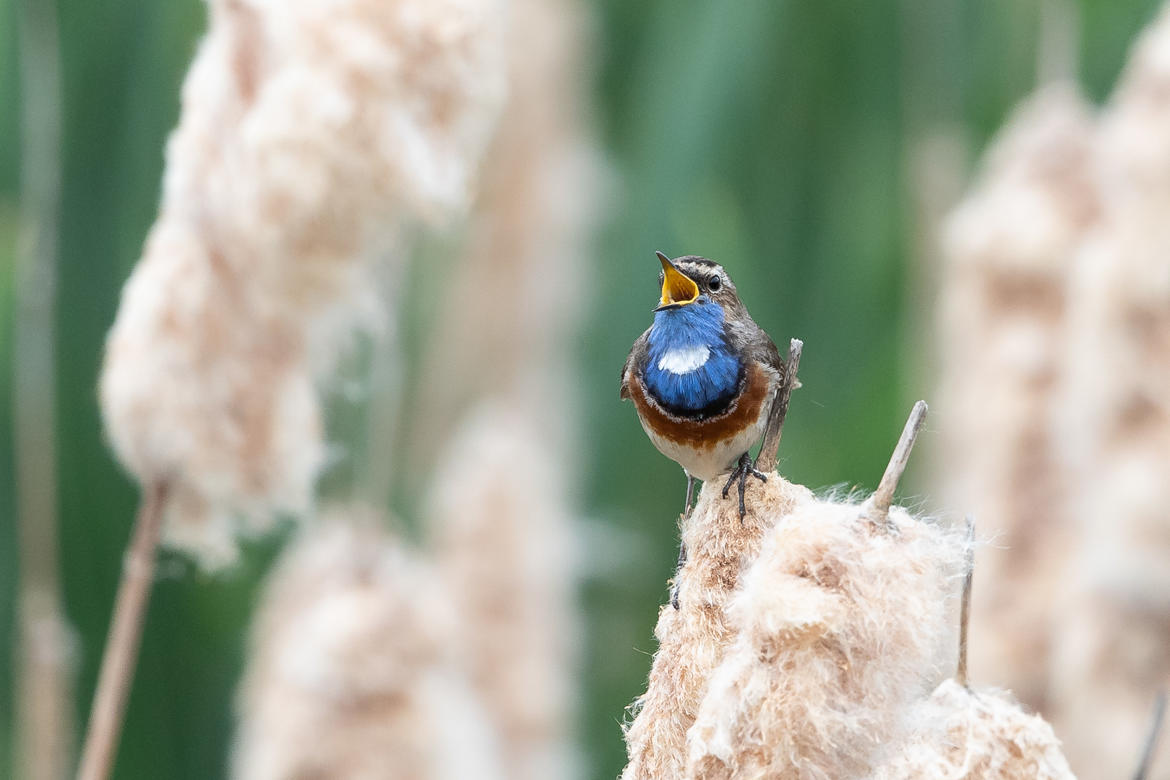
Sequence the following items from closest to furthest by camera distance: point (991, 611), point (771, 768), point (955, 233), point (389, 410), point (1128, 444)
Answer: point (771, 768) → point (389, 410) → point (1128, 444) → point (991, 611) → point (955, 233)

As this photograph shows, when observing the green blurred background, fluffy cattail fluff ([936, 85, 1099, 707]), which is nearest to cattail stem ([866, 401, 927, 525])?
the green blurred background

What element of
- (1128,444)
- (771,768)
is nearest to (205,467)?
(771,768)

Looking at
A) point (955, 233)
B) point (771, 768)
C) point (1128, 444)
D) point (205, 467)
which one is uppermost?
point (955, 233)

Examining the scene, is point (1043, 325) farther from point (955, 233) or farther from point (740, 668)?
point (740, 668)

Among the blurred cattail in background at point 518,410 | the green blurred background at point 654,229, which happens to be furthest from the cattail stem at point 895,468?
the blurred cattail in background at point 518,410

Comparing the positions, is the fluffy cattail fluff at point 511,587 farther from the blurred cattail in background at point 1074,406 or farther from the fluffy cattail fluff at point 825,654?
the fluffy cattail fluff at point 825,654

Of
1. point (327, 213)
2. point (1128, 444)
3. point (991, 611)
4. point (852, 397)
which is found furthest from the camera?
point (852, 397)

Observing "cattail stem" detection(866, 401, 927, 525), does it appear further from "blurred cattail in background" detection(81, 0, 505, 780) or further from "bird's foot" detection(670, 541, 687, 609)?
"blurred cattail in background" detection(81, 0, 505, 780)
